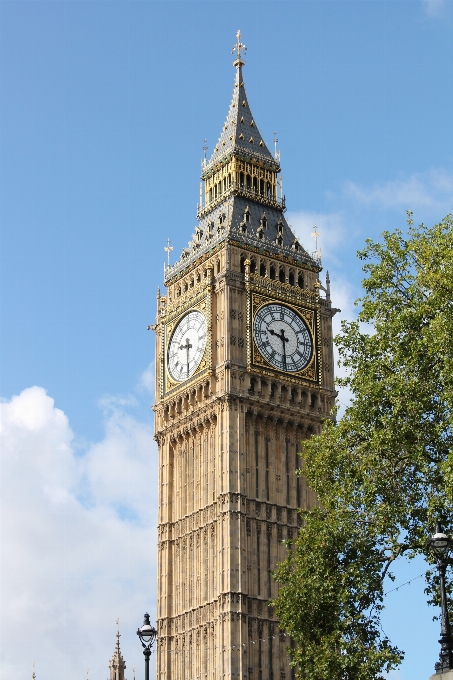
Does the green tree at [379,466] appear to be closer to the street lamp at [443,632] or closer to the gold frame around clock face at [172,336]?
the street lamp at [443,632]

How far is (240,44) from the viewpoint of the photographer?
91.0 m

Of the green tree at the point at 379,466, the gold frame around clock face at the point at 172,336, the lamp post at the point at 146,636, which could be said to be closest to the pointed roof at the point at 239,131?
the gold frame around clock face at the point at 172,336

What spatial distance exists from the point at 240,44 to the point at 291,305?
21.9 metres

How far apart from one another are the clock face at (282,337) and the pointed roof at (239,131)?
13.1 metres

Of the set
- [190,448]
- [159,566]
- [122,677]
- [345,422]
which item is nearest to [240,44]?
[190,448]

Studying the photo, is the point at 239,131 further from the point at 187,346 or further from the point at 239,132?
the point at 187,346

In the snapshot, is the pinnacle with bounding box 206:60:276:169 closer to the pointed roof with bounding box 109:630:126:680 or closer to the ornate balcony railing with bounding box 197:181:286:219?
the ornate balcony railing with bounding box 197:181:286:219

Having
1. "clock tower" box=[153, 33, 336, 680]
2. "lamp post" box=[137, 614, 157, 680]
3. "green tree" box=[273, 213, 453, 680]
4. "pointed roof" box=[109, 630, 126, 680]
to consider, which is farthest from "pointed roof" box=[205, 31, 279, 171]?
"lamp post" box=[137, 614, 157, 680]

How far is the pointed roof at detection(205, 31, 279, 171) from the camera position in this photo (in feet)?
285

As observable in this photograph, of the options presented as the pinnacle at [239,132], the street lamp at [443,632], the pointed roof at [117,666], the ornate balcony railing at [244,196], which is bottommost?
the street lamp at [443,632]

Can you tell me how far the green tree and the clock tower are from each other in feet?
81.8

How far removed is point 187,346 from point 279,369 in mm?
6094

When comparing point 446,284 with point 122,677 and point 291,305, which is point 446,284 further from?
point 122,677

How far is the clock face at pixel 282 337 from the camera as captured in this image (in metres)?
77.6
